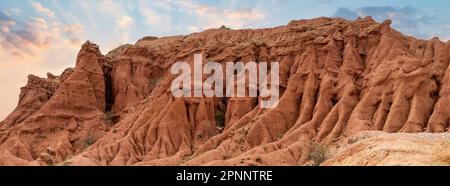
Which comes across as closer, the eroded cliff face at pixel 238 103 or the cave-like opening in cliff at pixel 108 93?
the eroded cliff face at pixel 238 103

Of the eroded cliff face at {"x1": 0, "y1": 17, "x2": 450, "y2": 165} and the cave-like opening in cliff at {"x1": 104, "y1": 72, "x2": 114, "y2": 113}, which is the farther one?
the cave-like opening in cliff at {"x1": 104, "y1": 72, "x2": 114, "y2": 113}

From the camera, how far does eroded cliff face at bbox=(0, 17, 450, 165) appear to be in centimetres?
6072

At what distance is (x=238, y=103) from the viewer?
73250mm

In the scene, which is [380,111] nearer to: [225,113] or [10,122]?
[225,113]

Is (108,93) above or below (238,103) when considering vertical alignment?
above

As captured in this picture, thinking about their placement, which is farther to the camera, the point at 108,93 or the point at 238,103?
the point at 108,93

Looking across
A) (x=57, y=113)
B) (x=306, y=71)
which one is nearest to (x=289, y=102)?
(x=306, y=71)

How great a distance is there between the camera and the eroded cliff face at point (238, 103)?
6072cm
